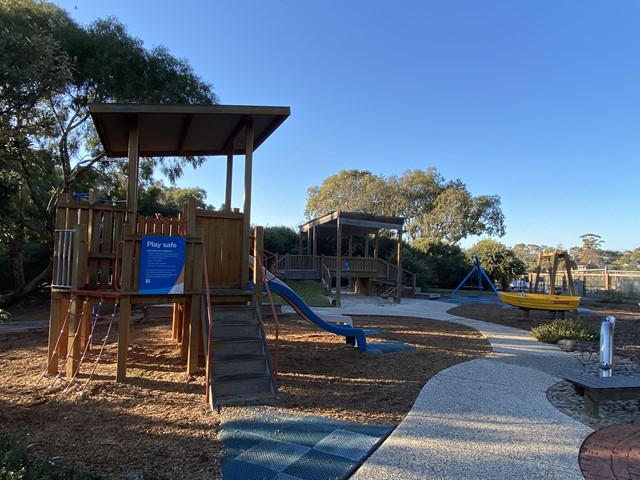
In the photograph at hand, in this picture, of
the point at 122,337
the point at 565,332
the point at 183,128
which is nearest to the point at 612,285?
the point at 565,332

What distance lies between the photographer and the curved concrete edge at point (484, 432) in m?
3.62

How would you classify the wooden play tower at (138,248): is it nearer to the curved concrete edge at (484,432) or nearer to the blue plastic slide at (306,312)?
the blue plastic slide at (306,312)

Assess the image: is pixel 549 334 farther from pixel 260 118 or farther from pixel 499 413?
pixel 260 118

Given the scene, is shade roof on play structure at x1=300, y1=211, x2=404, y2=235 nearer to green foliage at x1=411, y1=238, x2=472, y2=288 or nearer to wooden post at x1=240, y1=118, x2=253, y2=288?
green foliage at x1=411, y1=238, x2=472, y2=288

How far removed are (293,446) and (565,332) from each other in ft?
27.6

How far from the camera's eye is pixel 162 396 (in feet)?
17.7


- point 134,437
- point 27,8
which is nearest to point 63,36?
point 27,8

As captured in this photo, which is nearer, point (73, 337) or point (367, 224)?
point (73, 337)

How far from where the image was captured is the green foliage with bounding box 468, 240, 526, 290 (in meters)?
29.7

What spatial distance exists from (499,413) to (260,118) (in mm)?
5426

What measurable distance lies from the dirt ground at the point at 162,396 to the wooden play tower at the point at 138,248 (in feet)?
1.65

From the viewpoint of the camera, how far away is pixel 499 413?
5055 millimetres

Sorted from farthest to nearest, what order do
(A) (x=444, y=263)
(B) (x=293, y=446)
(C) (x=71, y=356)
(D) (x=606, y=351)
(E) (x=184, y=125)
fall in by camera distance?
(A) (x=444, y=263) < (E) (x=184, y=125) < (D) (x=606, y=351) < (C) (x=71, y=356) < (B) (x=293, y=446)

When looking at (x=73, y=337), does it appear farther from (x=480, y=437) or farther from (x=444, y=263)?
(x=444, y=263)
